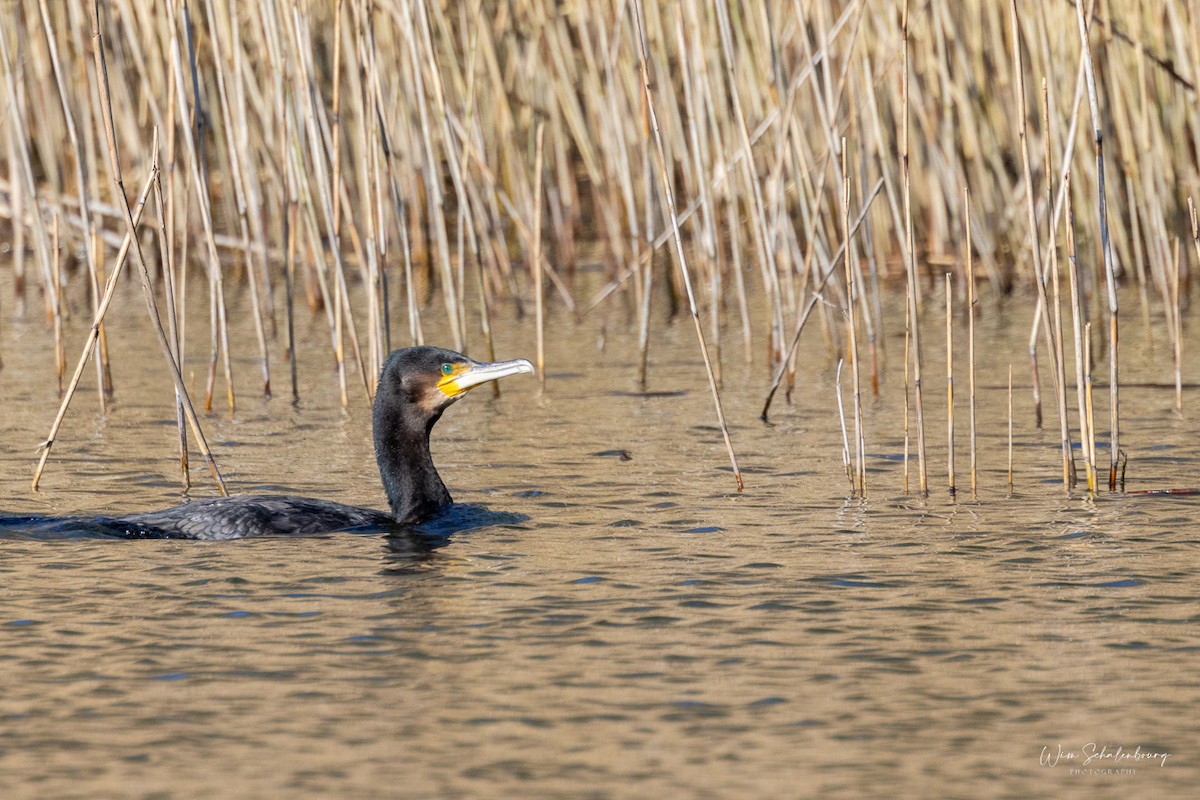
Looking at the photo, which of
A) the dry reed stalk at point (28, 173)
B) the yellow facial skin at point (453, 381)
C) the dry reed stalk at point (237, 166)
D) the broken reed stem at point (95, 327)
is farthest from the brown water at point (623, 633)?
the dry reed stalk at point (28, 173)

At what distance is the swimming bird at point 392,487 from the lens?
256 inches

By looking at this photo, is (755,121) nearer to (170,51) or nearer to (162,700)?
(170,51)

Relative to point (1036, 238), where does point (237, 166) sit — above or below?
above

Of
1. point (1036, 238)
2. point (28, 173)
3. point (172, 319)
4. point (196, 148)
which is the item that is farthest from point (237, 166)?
point (1036, 238)

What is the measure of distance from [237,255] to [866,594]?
10.3m

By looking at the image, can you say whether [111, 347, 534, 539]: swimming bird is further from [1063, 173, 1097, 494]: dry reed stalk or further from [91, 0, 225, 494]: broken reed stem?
[1063, 173, 1097, 494]: dry reed stalk

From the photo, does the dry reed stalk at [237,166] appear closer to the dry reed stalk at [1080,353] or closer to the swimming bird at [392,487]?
the swimming bird at [392,487]

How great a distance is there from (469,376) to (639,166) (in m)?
5.26

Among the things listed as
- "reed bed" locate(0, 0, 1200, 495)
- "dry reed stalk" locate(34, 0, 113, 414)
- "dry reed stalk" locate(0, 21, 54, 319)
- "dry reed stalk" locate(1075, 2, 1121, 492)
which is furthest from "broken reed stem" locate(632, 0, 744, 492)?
"dry reed stalk" locate(0, 21, 54, 319)

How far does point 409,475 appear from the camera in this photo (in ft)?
23.0

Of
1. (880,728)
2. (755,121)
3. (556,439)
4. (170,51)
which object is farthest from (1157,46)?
(880,728)

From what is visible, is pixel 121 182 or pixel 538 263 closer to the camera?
pixel 121 182

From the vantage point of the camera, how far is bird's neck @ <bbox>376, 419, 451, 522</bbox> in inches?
274

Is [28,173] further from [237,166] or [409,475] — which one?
[409,475]
